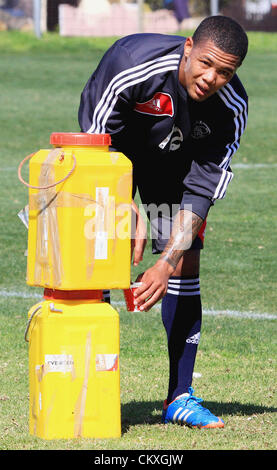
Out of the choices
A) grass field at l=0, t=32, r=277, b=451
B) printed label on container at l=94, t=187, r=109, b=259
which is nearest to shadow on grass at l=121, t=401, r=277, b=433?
grass field at l=0, t=32, r=277, b=451

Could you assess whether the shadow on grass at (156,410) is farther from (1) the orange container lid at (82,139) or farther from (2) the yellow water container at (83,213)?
(1) the orange container lid at (82,139)

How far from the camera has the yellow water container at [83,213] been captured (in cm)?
406

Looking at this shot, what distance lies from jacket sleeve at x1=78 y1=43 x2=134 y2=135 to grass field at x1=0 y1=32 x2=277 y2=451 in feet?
4.50

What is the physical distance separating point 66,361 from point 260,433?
0.95 m

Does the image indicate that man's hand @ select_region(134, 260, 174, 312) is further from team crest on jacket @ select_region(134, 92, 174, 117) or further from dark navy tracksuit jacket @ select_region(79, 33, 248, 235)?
team crest on jacket @ select_region(134, 92, 174, 117)

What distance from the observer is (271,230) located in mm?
9648

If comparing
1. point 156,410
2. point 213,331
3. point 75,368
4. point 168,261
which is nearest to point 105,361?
point 75,368

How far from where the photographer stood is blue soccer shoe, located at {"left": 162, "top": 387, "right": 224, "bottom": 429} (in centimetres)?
452

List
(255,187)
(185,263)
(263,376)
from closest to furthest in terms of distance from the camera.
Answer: (185,263) < (263,376) < (255,187)

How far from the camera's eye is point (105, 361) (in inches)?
165

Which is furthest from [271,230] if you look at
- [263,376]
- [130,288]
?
[130,288]

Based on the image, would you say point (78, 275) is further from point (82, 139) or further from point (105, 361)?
point (82, 139)
